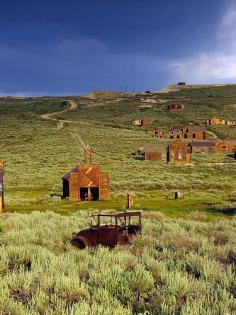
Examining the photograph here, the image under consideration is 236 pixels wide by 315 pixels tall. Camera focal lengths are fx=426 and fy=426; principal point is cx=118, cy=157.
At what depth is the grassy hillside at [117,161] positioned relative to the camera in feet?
122

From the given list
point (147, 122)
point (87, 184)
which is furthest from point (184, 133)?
point (87, 184)

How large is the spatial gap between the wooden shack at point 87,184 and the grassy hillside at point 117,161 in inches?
73.5

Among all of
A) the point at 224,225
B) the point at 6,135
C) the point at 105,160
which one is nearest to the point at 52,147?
the point at 105,160

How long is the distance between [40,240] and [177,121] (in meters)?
135

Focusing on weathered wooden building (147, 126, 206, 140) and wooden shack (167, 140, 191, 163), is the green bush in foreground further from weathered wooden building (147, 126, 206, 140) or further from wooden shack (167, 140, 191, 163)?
weathered wooden building (147, 126, 206, 140)

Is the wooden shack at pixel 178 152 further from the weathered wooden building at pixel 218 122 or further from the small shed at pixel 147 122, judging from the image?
the small shed at pixel 147 122

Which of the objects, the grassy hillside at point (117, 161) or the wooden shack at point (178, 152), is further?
the wooden shack at point (178, 152)

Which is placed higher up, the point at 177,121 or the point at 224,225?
the point at 177,121

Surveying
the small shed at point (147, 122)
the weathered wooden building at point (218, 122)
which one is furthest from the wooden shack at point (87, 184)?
the weathered wooden building at point (218, 122)

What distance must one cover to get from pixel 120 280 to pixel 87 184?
3198 centimetres

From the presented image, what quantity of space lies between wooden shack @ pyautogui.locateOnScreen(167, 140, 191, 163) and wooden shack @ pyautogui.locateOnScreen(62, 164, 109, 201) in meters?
41.5

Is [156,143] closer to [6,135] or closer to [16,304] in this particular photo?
[6,135]

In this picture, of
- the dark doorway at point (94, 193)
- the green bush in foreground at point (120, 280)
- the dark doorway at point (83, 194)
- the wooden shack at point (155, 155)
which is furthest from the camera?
the wooden shack at point (155, 155)

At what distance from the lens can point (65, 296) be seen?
27.7 ft
